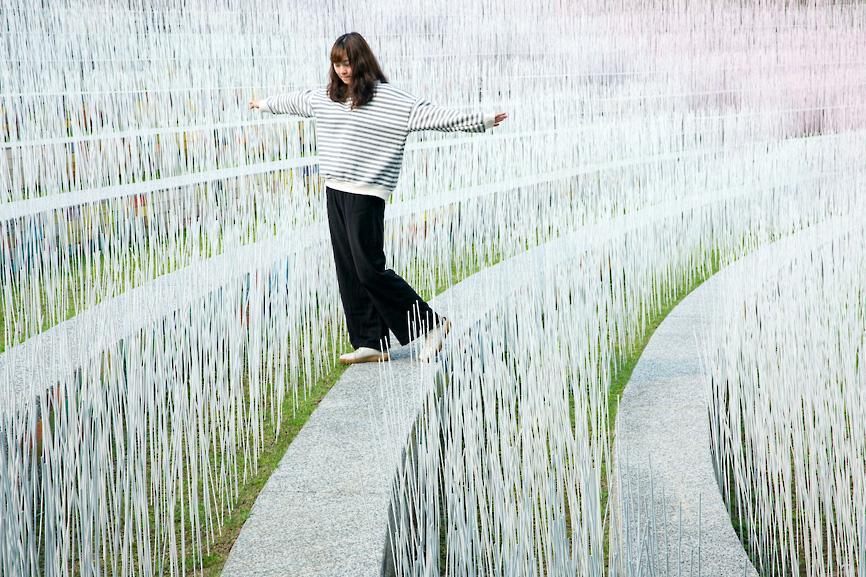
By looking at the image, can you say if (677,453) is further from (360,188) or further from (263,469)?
(360,188)

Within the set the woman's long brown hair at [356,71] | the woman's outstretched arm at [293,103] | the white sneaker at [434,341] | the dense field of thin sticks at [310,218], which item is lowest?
the white sneaker at [434,341]

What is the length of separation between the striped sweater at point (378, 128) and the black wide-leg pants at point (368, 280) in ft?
0.20

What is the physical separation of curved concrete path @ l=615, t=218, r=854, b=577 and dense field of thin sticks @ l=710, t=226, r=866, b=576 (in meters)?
0.07

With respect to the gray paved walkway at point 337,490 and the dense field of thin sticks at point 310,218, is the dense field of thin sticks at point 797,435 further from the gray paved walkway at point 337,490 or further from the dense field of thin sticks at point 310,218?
the dense field of thin sticks at point 310,218

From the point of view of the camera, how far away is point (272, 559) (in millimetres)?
2014

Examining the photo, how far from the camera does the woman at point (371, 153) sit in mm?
3182

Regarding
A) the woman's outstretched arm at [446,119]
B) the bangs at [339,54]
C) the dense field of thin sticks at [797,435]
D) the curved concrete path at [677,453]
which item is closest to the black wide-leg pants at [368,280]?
the woman's outstretched arm at [446,119]

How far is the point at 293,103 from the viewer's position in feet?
11.2

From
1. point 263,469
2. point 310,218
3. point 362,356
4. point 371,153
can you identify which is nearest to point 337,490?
point 263,469

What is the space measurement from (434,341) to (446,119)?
0.69 m

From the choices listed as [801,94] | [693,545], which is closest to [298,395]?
[693,545]

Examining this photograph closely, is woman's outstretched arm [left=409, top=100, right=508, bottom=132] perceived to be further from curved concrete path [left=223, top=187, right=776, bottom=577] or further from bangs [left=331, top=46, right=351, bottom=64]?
curved concrete path [left=223, top=187, right=776, bottom=577]

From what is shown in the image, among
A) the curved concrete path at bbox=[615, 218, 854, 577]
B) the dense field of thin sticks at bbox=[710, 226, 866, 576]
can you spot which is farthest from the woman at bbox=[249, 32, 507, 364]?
the dense field of thin sticks at bbox=[710, 226, 866, 576]

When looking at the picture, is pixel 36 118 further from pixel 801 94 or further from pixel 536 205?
pixel 801 94
